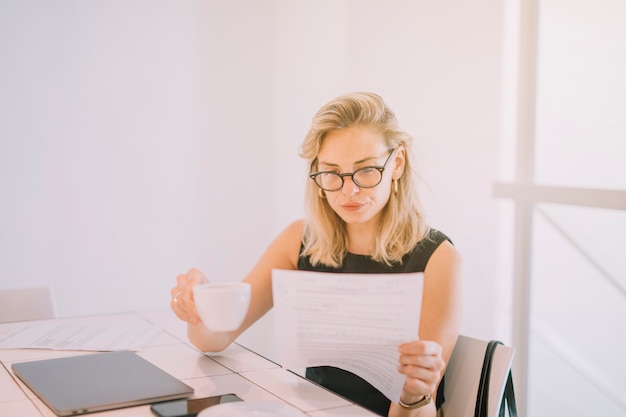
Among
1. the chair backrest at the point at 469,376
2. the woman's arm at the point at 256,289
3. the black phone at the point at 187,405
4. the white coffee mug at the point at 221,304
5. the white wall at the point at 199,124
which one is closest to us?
the black phone at the point at 187,405

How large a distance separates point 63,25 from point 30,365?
226 cm

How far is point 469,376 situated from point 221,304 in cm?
56

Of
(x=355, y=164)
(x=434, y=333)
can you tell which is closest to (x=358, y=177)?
(x=355, y=164)

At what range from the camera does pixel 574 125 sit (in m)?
3.02

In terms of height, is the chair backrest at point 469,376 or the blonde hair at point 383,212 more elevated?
the blonde hair at point 383,212

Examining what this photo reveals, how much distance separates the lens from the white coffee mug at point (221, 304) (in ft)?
4.33

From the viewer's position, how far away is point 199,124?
3.71m

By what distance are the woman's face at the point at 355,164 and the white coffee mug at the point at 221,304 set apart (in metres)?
0.45

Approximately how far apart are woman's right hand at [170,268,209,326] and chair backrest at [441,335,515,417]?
21.7 inches

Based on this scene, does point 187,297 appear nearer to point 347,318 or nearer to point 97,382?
point 97,382

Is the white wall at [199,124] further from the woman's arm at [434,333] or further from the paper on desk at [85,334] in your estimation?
the woman's arm at [434,333]

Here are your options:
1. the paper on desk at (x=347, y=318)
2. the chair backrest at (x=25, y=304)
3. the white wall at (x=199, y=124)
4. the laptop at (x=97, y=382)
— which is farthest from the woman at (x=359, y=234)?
the white wall at (x=199, y=124)

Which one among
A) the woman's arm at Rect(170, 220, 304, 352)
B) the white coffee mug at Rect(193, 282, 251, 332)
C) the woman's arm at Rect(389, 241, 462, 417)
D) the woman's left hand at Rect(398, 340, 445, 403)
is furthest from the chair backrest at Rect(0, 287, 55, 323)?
the woman's left hand at Rect(398, 340, 445, 403)

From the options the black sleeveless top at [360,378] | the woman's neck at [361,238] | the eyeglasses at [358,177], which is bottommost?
the black sleeveless top at [360,378]
